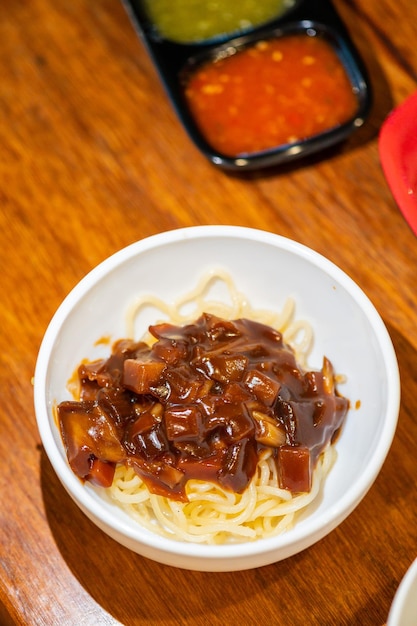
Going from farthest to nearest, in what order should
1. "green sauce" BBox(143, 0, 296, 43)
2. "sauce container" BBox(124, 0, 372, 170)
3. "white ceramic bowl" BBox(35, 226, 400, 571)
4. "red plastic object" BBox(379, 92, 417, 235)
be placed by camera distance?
1. "green sauce" BBox(143, 0, 296, 43)
2. "sauce container" BBox(124, 0, 372, 170)
3. "red plastic object" BBox(379, 92, 417, 235)
4. "white ceramic bowl" BBox(35, 226, 400, 571)

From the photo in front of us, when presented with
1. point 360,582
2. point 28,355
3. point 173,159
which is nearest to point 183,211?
point 173,159

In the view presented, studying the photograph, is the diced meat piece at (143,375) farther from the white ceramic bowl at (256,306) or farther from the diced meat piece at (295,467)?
the diced meat piece at (295,467)

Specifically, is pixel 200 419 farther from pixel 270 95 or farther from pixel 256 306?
pixel 270 95

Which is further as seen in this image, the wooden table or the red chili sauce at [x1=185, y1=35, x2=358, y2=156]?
the red chili sauce at [x1=185, y1=35, x2=358, y2=156]

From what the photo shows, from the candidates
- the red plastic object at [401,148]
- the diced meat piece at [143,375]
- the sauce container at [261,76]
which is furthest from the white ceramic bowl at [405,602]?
the sauce container at [261,76]

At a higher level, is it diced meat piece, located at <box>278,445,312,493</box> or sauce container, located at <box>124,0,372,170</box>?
sauce container, located at <box>124,0,372,170</box>

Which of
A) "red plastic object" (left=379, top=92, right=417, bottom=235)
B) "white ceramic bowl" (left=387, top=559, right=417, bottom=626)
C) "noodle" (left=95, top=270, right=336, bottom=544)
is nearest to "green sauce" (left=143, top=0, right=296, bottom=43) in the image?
"red plastic object" (left=379, top=92, right=417, bottom=235)

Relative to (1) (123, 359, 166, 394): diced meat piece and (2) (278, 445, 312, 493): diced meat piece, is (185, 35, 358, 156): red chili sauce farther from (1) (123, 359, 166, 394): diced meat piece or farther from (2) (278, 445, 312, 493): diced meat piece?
(2) (278, 445, 312, 493): diced meat piece

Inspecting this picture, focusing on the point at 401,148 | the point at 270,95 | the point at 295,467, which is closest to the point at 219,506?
the point at 295,467
